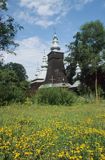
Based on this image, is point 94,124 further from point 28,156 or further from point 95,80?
point 95,80

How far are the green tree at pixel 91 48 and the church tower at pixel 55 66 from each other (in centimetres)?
927

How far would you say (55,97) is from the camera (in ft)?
85.3

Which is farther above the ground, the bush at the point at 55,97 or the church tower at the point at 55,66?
the church tower at the point at 55,66

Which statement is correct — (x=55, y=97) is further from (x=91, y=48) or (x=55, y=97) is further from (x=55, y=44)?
(x=55, y=44)

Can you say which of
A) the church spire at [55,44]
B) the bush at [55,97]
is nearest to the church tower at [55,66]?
the church spire at [55,44]

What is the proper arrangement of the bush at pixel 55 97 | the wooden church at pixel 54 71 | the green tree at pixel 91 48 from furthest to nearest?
the wooden church at pixel 54 71 < the green tree at pixel 91 48 < the bush at pixel 55 97

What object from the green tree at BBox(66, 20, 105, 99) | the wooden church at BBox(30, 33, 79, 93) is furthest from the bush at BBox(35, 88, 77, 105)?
the wooden church at BBox(30, 33, 79, 93)

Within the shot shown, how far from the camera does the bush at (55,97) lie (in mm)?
25922

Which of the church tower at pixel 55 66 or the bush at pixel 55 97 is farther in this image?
the church tower at pixel 55 66

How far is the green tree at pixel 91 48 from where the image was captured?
49.1 meters

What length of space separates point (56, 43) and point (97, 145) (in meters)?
58.7

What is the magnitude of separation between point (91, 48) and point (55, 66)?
1452 centimetres

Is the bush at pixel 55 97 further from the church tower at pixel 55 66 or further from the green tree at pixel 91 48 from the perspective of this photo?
the church tower at pixel 55 66

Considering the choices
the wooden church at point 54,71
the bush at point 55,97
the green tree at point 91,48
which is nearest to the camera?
the bush at point 55,97
